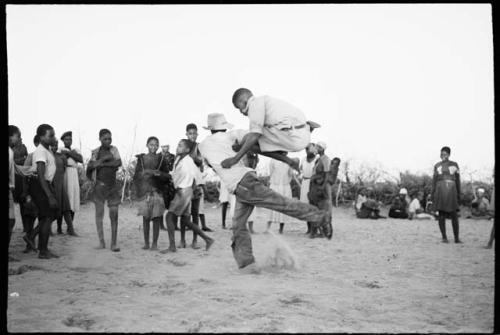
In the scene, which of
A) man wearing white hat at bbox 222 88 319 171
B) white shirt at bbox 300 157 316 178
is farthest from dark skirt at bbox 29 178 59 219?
white shirt at bbox 300 157 316 178

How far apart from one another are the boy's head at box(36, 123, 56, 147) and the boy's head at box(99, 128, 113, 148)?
3.09ft

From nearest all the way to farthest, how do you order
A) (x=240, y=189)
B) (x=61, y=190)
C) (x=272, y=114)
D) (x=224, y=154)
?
(x=272, y=114) < (x=240, y=189) < (x=224, y=154) < (x=61, y=190)

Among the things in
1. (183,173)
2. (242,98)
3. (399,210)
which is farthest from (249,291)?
(399,210)

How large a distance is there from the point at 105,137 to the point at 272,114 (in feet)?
10.7

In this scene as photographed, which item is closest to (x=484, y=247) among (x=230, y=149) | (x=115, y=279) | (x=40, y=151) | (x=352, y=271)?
(x=352, y=271)

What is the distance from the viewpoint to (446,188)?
30.5 feet

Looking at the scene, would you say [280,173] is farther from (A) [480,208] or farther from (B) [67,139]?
(A) [480,208]

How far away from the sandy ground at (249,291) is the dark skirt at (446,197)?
98 cm

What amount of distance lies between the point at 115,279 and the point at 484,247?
6730 mm

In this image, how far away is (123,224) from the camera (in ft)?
40.1

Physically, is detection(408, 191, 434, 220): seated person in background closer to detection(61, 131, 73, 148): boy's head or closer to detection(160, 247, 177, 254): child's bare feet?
detection(160, 247, 177, 254): child's bare feet

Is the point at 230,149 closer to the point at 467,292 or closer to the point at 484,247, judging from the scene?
the point at 467,292

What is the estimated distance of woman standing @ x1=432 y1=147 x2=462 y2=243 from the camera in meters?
9.23

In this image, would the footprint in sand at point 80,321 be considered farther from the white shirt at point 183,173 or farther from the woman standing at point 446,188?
the woman standing at point 446,188
